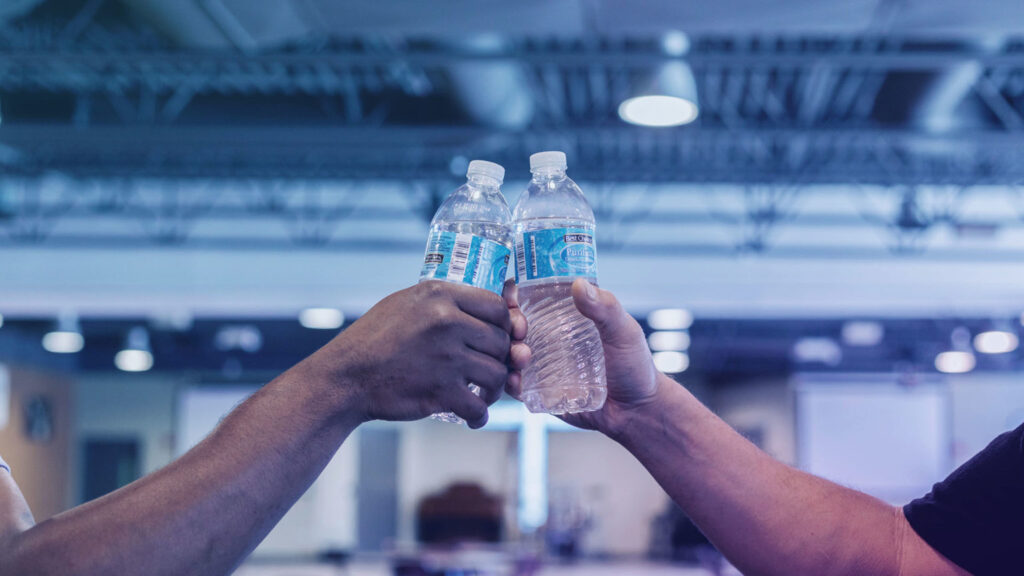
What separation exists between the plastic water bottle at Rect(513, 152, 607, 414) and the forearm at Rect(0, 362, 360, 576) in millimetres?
417

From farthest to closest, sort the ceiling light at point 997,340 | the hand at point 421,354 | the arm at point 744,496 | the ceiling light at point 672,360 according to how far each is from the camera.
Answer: the ceiling light at point 672,360 → the ceiling light at point 997,340 → the arm at point 744,496 → the hand at point 421,354

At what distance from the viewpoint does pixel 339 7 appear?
17.5ft

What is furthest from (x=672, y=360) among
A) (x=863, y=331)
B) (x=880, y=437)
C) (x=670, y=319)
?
(x=670, y=319)

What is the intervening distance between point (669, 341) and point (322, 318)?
5983 mm

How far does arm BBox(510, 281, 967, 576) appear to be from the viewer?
66.3 inches

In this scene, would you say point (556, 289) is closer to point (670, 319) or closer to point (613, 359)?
point (613, 359)

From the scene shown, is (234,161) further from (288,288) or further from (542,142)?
(542,142)

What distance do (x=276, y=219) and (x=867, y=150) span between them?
709 cm

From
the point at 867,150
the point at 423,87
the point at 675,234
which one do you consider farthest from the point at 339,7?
the point at 675,234

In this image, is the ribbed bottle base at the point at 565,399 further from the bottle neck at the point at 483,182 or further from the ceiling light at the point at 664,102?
the ceiling light at the point at 664,102

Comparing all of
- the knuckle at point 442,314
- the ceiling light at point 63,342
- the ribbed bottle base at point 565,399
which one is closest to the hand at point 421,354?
the knuckle at point 442,314

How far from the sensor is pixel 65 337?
14383mm

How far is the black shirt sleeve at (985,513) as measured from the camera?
1.56 metres

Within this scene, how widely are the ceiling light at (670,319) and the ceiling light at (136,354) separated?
8.15 m
